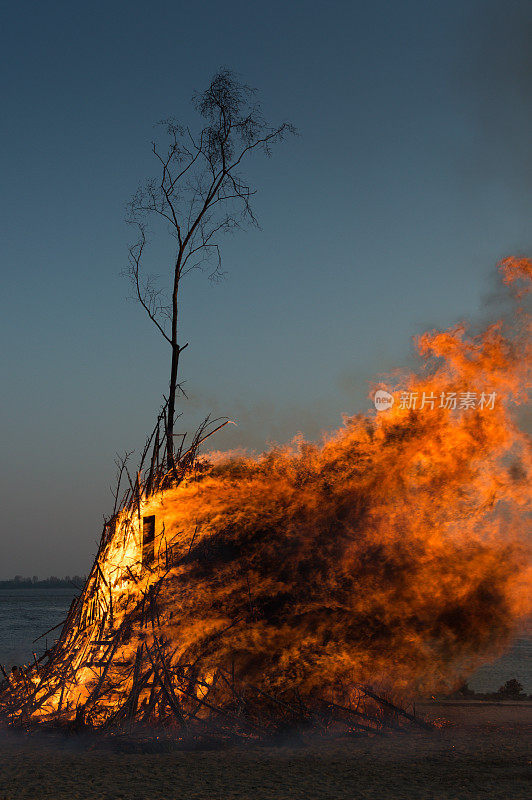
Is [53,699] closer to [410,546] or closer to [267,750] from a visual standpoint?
[267,750]

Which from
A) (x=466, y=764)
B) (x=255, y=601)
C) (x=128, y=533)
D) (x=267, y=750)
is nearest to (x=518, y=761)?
(x=466, y=764)

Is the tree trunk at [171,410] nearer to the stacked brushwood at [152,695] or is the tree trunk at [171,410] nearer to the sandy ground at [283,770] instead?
the stacked brushwood at [152,695]

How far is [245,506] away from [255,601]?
4.99 feet

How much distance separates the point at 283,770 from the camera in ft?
29.3

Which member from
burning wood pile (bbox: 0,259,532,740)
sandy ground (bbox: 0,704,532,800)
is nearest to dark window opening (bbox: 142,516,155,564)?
burning wood pile (bbox: 0,259,532,740)

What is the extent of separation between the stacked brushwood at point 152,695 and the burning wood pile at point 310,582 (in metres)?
0.03

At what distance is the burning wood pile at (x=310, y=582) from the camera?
1088 centimetres

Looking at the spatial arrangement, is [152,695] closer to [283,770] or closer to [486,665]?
[283,770]

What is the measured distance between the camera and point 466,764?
949 cm

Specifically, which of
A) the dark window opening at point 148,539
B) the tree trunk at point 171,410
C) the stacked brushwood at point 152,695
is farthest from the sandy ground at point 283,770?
the tree trunk at point 171,410

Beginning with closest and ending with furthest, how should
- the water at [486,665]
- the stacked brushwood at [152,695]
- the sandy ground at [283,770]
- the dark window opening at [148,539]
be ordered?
the sandy ground at [283,770] → the stacked brushwood at [152,695] → the dark window opening at [148,539] → the water at [486,665]

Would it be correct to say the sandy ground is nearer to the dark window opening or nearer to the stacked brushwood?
the stacked brushwood

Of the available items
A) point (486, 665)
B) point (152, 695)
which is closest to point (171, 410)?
point (152, 695)

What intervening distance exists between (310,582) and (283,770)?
3.18 metres
